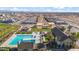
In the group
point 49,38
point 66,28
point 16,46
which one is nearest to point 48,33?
point 49,38

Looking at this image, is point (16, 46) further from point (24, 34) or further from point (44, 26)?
point (44, 26)

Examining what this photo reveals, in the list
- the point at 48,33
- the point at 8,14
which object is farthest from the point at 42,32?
the point at 8,14

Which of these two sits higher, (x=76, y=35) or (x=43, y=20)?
(x=43, y=20)

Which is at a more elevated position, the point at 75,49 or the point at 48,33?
the point at 48,33

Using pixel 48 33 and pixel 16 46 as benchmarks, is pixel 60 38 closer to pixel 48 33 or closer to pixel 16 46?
pixel 48 33

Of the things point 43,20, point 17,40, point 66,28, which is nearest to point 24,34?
point 17,40
